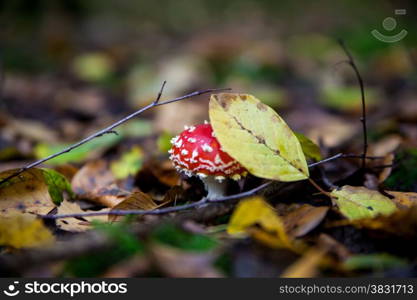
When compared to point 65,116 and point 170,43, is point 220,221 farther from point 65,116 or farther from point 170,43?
point 170,43

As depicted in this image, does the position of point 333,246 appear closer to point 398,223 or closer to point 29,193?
point 398,223

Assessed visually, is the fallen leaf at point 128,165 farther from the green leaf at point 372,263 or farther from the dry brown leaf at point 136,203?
the green leaf at point 372,263

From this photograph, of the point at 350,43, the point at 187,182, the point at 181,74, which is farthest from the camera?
the point at 350,43

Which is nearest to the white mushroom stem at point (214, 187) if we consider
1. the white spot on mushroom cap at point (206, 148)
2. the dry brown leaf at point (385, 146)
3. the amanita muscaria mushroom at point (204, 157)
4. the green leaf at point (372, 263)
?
the amanita muscaria mushroom at point (204, 157)

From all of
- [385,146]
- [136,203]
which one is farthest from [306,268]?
[385,146]

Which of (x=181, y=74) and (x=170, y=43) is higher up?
(x=170, y=43)

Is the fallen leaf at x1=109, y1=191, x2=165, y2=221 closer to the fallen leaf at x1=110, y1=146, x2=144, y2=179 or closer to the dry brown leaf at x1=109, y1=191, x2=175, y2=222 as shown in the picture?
the dry brown leaf at x1=109, y1=191, x2=175, y2=222

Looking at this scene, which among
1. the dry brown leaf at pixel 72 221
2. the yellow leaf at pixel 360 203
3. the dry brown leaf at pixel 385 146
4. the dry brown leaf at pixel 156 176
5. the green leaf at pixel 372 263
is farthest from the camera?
the dry brown leaf at pixel 385 146

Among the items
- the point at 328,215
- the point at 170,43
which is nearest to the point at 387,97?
the point at 328,215
